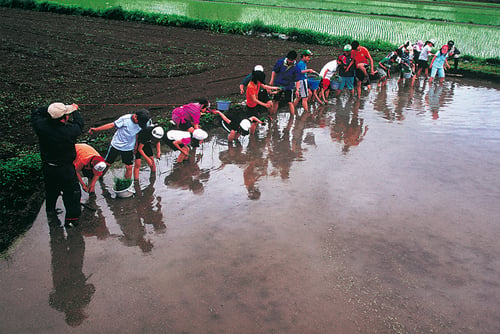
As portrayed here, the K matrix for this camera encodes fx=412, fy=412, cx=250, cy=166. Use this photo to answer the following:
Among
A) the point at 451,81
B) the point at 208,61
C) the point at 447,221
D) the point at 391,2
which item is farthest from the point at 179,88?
the point at 391,2

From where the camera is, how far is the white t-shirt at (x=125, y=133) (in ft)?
21.0

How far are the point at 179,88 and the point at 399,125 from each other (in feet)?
21.6

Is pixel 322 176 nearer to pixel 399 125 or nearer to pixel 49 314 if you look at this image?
pixel 399 125

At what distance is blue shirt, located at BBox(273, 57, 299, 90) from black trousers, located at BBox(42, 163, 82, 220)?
6.07 m

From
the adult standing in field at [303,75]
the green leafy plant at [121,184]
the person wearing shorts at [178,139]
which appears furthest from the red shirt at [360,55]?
the green leafy plant at [121,184]

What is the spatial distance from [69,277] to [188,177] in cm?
299

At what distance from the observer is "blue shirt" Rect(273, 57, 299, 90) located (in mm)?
10109

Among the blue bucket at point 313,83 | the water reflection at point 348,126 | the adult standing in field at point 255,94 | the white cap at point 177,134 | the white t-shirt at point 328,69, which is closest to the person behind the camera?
the white cap at point 177,134

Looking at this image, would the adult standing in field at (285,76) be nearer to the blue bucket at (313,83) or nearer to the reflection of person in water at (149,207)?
the blue bucket at (313,83)

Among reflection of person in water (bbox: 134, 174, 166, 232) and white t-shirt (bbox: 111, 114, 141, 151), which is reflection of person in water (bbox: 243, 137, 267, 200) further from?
white t-shirt (bbox: 111, 114, 141, 151)

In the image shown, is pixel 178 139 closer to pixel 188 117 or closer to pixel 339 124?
pixel 188 117

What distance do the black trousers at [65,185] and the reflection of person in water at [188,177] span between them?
1.74 metres

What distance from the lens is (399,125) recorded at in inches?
413

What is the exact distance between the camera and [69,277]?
4.71 m
